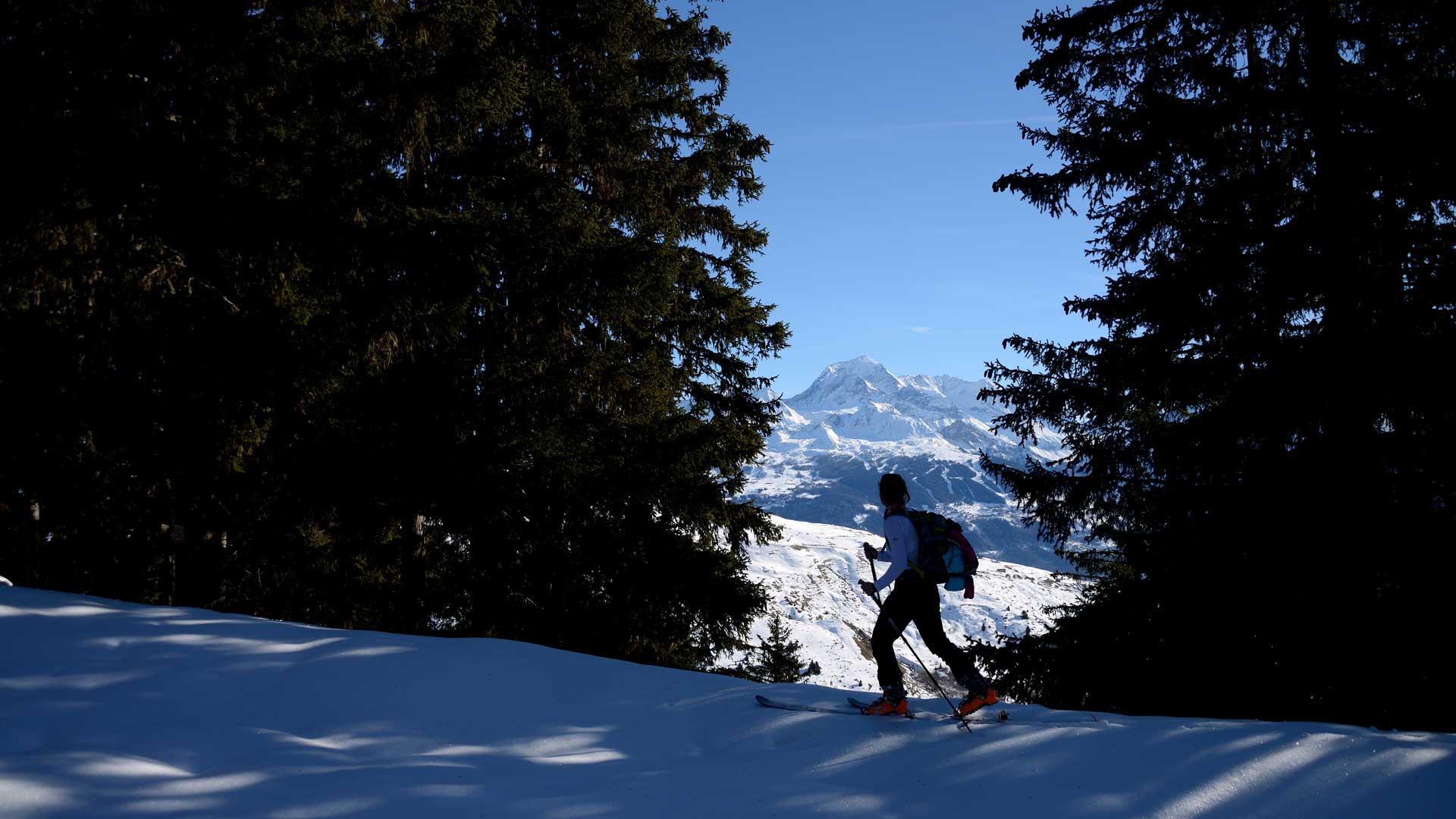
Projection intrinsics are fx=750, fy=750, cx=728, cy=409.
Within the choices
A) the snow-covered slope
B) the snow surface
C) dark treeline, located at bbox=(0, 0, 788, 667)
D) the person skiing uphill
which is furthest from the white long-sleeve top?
the snow-covered slope

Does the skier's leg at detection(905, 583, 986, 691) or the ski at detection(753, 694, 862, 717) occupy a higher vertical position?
the skier's leg at detection(905, 583, 986, 691)

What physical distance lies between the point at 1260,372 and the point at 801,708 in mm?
6155

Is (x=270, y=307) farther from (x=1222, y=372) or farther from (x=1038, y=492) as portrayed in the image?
(x=1222, y=372)

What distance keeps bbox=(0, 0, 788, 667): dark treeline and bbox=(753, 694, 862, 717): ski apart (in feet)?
18.6

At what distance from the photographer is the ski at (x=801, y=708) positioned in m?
6.29

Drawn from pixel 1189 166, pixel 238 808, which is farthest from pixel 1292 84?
pixel 238 808

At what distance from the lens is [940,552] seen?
6.14m

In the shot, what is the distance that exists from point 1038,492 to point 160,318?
36.9 ft

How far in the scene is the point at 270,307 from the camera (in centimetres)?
924

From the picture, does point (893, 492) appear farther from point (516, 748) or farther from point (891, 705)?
point (516, 748)

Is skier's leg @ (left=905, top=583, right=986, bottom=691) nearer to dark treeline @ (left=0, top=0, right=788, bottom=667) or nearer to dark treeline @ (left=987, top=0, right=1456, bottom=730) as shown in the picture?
dark treeline @ (left=987, top=0, right=1456, bottom=730)

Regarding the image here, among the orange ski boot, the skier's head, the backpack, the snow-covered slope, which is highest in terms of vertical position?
the skier's head

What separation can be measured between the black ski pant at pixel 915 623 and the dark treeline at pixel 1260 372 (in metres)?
3.39

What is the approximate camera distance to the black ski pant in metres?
6.05
